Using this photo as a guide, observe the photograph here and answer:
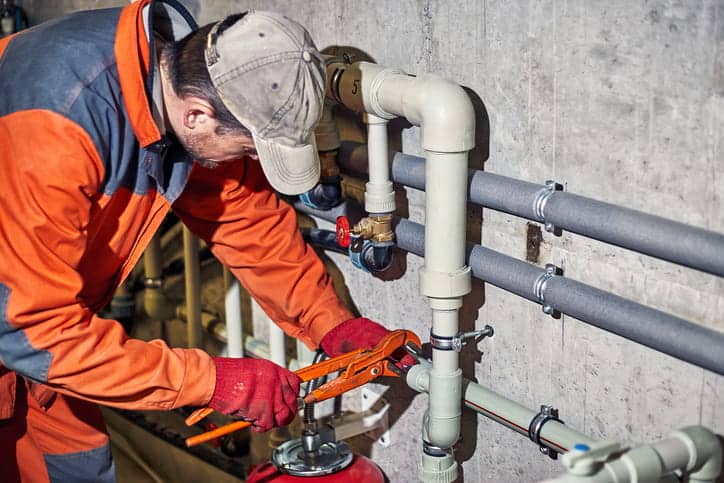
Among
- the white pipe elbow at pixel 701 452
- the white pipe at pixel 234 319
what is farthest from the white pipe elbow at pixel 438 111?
the white pipe at pixel 234 319

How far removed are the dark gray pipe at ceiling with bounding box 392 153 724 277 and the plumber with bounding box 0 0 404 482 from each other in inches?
11.0

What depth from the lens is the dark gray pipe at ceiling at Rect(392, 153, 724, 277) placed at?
108 cm

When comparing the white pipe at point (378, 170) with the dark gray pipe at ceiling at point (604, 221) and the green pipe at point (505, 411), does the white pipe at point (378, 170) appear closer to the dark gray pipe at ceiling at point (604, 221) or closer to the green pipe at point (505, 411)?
the dark gray pipe at ceiling at point (604, 221)

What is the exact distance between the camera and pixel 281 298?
167 centimetres

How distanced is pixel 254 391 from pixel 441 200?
15.4 inches

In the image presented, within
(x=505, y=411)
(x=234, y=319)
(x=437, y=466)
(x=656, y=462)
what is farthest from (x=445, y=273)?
(x=234, y=319)

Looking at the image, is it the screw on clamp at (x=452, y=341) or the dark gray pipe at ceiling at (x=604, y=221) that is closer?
the dark gray pipe at ceiling at (x=604, y=221)

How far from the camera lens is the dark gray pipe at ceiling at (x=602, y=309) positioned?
1104mm

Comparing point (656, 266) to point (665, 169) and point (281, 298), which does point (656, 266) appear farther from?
point (281, 298)

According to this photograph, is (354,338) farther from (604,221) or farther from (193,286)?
(193,286)

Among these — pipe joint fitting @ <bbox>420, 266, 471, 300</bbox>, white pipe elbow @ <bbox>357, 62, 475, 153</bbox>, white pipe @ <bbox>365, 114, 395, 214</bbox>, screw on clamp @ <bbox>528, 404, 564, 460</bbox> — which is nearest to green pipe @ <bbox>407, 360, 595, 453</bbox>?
screw on clamp @ <bbox>528, 404, 564, 460</bbox>

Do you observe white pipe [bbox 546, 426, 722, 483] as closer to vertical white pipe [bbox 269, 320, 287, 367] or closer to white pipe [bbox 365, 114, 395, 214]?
white pipe [bbox 365, 114, 395, 214]

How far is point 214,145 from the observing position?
4.40 feet

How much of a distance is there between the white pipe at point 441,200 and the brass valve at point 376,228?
0.16 m
